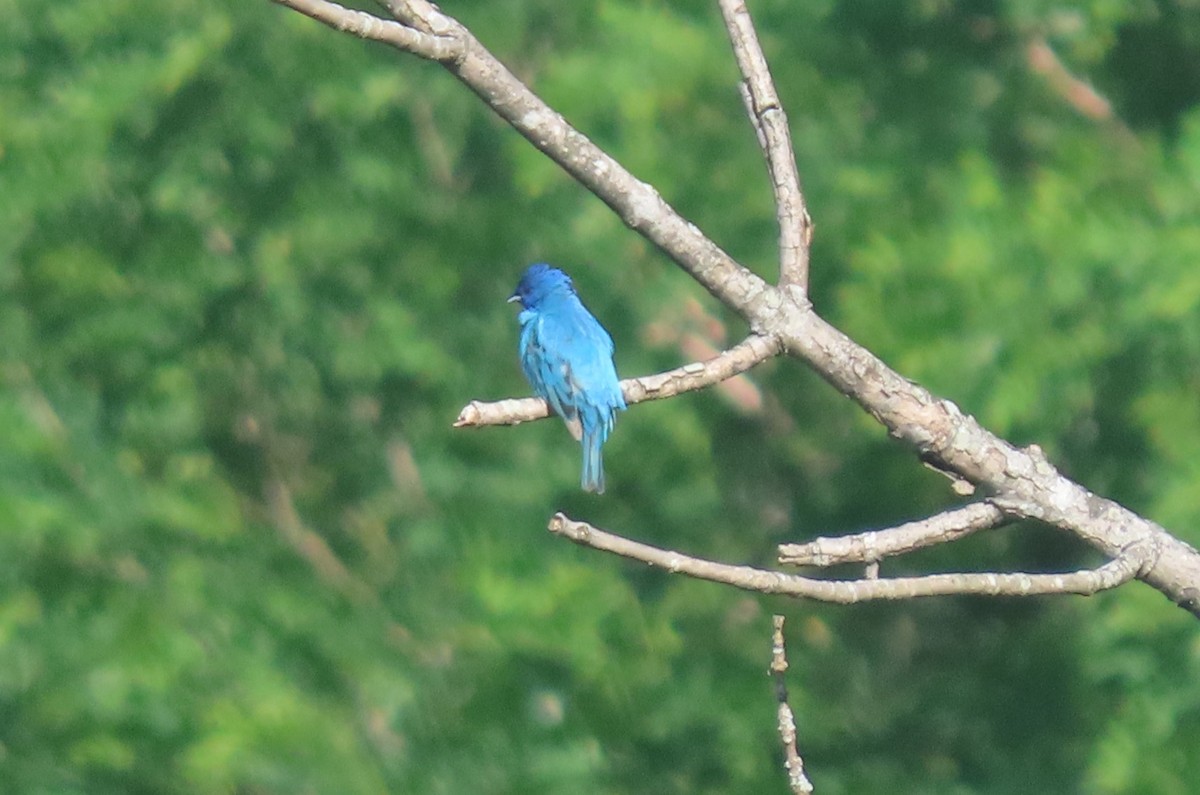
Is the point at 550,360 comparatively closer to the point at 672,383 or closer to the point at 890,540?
the point at 672,383

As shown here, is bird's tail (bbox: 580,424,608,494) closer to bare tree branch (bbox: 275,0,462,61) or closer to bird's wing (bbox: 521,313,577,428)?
bird's wing (bbox: 521,313,577,428)

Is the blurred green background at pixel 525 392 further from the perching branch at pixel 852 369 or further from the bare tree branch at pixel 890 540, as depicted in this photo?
the bare tree branch at pixel 890 540

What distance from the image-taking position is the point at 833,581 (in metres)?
2.34

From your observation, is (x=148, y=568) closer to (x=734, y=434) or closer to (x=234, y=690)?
(x=234, y=690)

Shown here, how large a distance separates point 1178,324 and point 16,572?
14.8 ft

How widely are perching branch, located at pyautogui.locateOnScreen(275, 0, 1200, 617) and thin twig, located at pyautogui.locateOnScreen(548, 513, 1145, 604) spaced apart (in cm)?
11

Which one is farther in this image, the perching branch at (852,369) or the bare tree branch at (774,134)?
the bare tree branch at (774,134)

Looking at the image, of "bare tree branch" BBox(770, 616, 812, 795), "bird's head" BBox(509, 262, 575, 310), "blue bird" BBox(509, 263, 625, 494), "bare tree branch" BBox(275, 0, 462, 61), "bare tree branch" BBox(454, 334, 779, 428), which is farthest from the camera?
"bird's head" BBox(509, 262, 575, 310)

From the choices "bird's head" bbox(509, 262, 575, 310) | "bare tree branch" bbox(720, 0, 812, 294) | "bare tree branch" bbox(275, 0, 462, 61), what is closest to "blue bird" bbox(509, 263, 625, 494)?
"bird's head" bbox(509, 262, 575, 310)

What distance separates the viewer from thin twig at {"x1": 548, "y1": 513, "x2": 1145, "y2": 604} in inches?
88.4

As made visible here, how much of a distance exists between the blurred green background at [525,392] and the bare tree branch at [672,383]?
367 cm

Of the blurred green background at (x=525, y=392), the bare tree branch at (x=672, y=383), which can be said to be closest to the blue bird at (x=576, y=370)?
the blurred green background at (x=525, y=392)

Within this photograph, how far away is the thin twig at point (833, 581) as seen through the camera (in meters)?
2.24

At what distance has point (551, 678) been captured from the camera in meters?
7.66
